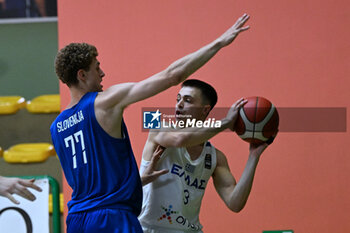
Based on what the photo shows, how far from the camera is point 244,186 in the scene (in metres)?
2.93

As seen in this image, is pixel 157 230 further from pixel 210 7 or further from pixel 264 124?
pixel 210 7

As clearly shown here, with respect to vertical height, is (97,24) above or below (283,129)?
above

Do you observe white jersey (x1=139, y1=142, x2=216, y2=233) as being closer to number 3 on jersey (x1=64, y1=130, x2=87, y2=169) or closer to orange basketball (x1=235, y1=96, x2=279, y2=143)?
orange basketball (x1=235, y1=96, x2=279, y2=143)

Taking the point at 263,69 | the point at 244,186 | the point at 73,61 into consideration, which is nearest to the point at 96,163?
the point at 73,61

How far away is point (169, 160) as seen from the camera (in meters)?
2.96

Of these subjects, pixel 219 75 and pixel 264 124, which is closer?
pixel 264 124

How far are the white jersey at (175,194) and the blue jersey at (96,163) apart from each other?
1.59ft

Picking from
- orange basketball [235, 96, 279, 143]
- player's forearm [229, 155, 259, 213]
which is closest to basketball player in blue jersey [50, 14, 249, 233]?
orange basketball [235, 96, 279, 143]

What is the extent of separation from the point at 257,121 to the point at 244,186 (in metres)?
0.42

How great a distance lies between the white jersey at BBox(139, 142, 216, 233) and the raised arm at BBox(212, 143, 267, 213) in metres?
0.12

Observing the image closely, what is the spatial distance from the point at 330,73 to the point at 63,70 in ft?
8.92

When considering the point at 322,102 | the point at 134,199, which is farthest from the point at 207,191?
the point at 134,199

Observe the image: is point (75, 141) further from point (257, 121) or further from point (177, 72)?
point (257, 121)

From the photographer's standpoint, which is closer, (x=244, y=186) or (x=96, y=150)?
(x=96, y=150)
